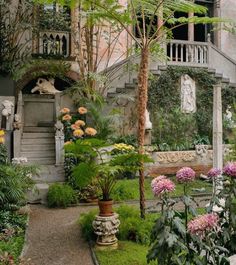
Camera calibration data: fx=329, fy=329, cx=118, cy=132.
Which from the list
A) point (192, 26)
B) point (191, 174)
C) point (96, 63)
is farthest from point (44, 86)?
point (191, 174)

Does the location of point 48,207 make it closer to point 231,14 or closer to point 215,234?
point 215,234

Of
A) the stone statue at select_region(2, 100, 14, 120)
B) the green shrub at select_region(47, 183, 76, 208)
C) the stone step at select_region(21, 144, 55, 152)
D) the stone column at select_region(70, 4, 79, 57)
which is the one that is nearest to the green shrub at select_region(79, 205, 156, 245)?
the green shrub at select_region(47, 183, 76, 208)

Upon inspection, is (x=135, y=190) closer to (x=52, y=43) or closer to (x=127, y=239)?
(x=127, y=239)

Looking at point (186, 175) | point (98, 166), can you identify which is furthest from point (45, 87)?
point (186, 175)

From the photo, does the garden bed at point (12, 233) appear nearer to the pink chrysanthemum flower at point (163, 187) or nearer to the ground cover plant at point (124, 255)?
the ground cover plant at point (124, 255)

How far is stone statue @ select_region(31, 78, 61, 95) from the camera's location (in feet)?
42.2

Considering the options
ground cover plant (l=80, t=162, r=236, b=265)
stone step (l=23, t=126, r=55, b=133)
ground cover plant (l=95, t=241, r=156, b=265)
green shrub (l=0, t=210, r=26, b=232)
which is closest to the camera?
ground cover plant (l=80, t=162, r=236, b=265)

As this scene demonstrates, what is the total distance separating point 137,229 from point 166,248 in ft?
7.68

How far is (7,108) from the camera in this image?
10.3m

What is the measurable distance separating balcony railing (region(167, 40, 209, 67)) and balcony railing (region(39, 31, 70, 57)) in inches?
163

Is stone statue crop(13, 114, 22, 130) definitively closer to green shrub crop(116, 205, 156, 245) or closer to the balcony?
the balcony

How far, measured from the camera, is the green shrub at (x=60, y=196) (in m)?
7.51

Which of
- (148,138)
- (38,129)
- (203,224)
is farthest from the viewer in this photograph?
(38,129)

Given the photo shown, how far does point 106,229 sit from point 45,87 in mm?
9075
